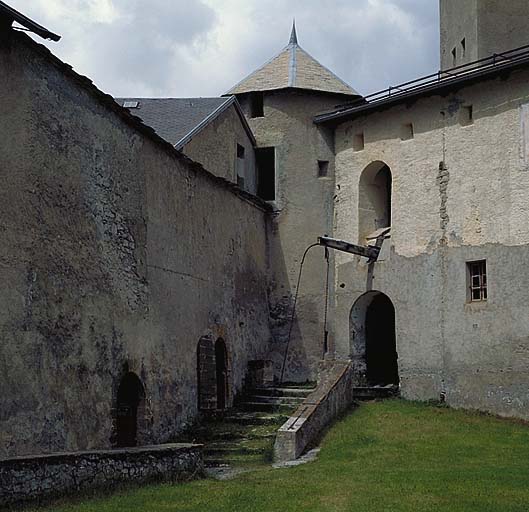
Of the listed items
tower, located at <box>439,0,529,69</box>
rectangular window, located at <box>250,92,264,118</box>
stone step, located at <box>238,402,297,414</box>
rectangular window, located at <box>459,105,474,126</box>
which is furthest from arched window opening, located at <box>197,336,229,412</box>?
tower, located at <box>439,0,529,69</box>

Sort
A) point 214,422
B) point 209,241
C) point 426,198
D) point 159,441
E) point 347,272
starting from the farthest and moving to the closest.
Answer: point 347,272, point 426,198, point 209,241, point 214,422, point 159,441

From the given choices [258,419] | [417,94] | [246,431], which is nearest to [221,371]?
[258,419]

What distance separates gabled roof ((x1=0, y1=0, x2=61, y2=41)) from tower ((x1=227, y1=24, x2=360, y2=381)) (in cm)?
Result: 1259

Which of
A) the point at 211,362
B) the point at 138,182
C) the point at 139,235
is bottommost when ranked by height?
the point at 211,362

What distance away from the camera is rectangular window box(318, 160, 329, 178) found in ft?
77.6

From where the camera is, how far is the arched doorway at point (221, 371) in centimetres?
1939

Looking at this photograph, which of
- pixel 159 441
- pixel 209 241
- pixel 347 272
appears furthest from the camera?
pixel 347 272

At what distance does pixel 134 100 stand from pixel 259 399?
30.9 feet

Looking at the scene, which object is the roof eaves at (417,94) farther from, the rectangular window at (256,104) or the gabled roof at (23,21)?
the gabled roof at (23,21)

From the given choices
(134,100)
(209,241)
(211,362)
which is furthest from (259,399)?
(134,100)

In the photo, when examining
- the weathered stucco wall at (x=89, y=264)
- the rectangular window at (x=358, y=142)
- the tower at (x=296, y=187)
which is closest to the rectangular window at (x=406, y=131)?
the rectangular window at (x=358, y=142)

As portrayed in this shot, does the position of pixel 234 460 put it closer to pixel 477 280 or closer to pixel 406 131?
pixel 477 280

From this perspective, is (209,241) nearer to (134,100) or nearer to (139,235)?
(139,235)

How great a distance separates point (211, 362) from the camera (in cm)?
1858
